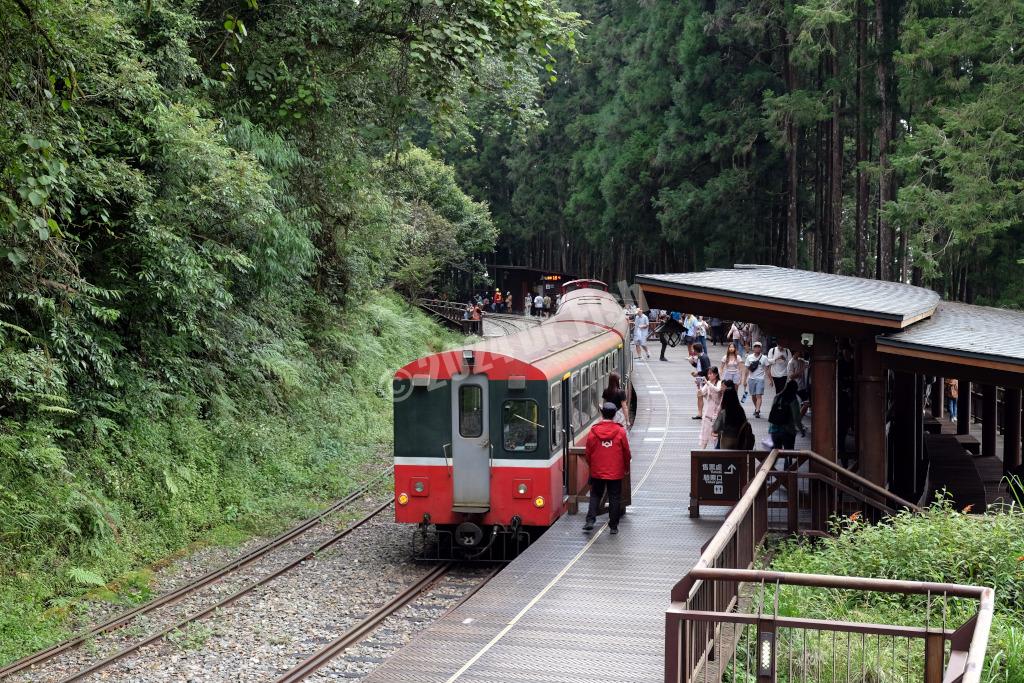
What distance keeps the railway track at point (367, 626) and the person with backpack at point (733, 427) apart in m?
3.34

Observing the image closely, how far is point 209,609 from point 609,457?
4707mm

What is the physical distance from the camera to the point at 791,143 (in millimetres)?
36281

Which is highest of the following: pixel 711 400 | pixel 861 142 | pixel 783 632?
pixel 861 142

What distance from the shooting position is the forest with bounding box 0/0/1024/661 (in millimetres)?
12102

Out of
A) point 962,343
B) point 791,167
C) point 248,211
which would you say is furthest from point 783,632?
point 791,167

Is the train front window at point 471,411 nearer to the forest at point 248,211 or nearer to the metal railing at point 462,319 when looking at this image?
the forest at point 248,211

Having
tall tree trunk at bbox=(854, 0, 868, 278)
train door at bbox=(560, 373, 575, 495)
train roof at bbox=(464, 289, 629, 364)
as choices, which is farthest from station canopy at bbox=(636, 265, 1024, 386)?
tall tree trunk at bbox=(854, 0, 868, 278)

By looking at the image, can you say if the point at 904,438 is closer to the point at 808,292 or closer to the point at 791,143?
the point at 808,292

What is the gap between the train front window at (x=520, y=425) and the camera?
42.4 ft

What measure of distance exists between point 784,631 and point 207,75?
1432cm

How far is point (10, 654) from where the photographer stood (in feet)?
32.8

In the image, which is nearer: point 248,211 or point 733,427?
point 733,427

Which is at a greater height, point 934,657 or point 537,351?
point 537,351

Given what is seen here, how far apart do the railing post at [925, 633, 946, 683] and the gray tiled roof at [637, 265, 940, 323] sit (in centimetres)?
487
